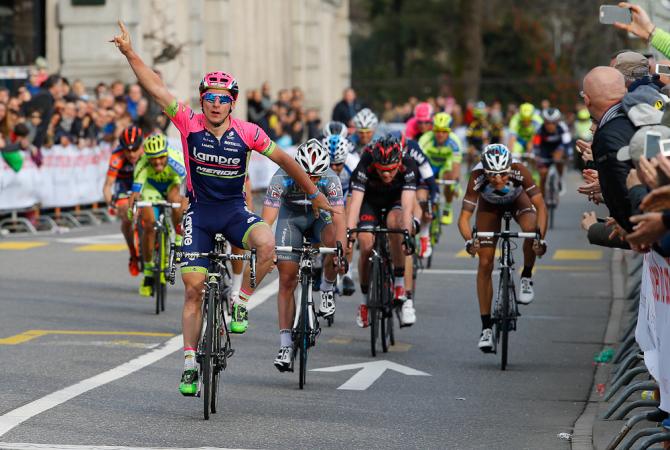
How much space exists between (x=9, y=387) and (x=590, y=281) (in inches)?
409

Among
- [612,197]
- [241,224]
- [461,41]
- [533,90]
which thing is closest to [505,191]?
[241,224]

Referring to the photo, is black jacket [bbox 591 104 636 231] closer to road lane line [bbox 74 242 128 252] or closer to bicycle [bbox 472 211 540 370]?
bicycle [bbox 472 211 540 370]

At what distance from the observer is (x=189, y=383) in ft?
34.0

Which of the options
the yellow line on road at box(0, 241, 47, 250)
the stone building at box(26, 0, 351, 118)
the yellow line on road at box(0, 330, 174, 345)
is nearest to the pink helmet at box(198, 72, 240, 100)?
the yellow line on road at box(0, 330, 174, 345)

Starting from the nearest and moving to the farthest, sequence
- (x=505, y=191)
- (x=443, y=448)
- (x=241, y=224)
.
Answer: (x=443, y=448)
(x=241, y=224)
(x=505, y=191)

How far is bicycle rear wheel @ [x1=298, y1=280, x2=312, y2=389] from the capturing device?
11.9 metres

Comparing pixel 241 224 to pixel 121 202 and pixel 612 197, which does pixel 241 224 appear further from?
pixel 121 202

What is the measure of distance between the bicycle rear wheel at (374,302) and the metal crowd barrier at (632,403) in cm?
195

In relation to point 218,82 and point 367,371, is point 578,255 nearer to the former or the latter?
point 367,371

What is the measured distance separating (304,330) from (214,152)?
5.97ft

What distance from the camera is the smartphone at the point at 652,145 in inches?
277

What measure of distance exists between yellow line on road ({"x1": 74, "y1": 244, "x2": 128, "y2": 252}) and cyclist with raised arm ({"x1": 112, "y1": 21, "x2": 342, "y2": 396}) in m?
12.3

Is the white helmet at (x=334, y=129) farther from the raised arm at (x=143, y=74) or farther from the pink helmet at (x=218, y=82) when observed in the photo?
the raised arm at (x=143, y=74)

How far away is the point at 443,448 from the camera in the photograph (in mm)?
9672
